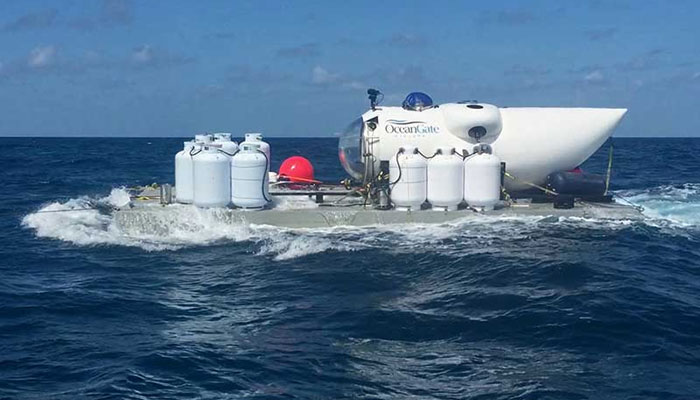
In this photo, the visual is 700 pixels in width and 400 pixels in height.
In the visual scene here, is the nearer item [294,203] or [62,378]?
[62,378]

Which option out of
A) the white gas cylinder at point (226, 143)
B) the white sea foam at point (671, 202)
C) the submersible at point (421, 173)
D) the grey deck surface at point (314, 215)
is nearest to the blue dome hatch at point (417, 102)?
the submersible at point (421, 173)

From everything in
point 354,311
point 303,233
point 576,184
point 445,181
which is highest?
point 445,181

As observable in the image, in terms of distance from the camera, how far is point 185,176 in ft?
57.7

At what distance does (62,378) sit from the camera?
27.4ft

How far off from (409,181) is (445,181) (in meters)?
0.80

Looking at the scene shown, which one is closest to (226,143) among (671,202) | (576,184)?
(576,184)

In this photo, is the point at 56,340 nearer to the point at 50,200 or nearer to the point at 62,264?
the point at 62,264

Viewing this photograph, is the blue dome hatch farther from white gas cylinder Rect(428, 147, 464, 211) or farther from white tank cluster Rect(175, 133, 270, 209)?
white tank cluster Rect(175, 133, 270, 209)

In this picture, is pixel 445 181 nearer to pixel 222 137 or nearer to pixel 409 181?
pixel 409 181

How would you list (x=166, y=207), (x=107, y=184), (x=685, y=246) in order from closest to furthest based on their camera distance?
(x=685, y=246) → (x=166, y=207) → (x=107, y=184)

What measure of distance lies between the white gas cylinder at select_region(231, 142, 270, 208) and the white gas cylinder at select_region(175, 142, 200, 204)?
3.43 ft

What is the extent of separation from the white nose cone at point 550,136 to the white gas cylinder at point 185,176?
7.21m

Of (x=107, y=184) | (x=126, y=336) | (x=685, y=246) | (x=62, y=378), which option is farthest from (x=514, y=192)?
(x=107, y=184)

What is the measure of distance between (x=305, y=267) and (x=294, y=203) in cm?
467
